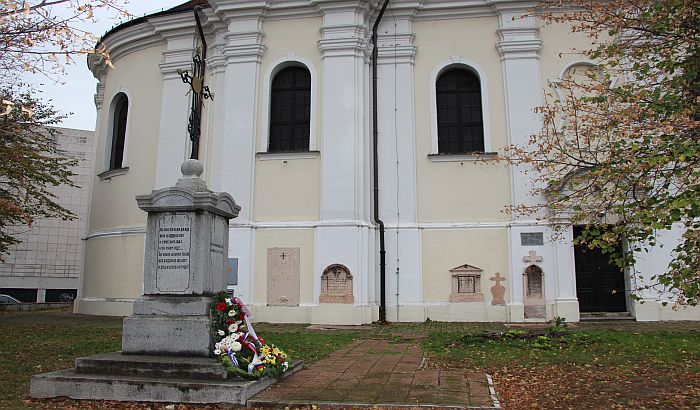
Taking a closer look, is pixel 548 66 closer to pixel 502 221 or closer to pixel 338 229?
Result: pixel 502 221

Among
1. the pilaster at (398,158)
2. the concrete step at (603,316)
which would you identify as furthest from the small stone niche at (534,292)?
the pilaster at (398,158)

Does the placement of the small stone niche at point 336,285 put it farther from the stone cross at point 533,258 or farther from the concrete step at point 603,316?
the concrete step at point 603,316

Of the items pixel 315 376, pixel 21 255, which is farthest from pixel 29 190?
pixel 21 255

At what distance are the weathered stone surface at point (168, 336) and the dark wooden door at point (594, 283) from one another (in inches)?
443

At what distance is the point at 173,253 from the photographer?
286 inches

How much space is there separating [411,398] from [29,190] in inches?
564

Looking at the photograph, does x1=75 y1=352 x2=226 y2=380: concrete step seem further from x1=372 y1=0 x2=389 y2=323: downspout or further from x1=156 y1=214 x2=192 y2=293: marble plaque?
x1=372 y1=0 x2=389 y2=323: downspout

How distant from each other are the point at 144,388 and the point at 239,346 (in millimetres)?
1095

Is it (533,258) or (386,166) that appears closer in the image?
(533,258)

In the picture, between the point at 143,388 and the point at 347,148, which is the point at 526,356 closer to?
the point at 143,388

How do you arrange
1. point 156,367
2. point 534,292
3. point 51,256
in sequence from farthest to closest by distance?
point 51,256 < point 534,292 < point 156,367

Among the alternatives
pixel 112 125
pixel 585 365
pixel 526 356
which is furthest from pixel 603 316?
pixel 112 125

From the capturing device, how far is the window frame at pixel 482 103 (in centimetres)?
1569

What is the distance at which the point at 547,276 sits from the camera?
14883 mm
